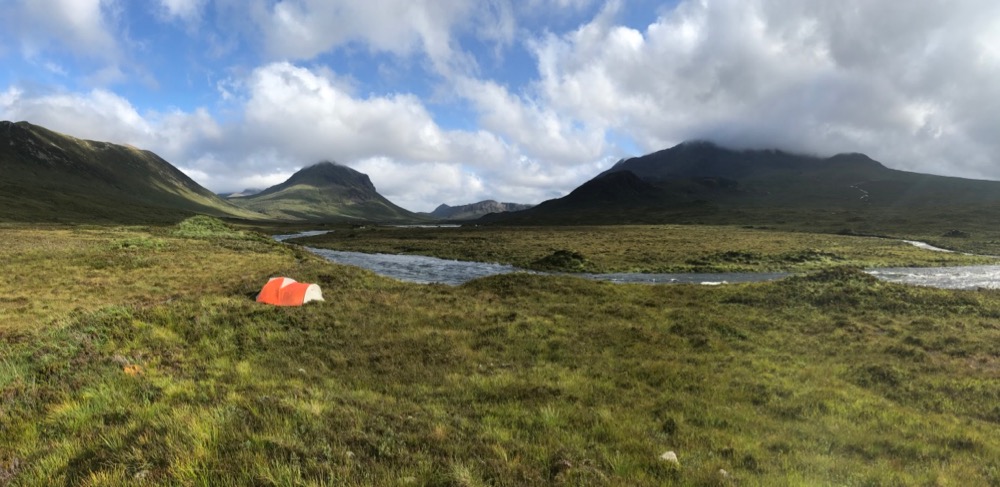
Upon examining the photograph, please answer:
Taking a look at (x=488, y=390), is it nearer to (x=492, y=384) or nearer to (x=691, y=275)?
(x=492, y=384)

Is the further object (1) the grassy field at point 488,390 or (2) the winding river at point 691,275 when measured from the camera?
(2) the winding river at point 691,275

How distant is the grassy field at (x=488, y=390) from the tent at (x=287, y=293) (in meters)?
1.13

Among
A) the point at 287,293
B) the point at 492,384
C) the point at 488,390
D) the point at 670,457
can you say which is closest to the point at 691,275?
the point at 287,293

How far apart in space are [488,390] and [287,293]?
1575 centimetres

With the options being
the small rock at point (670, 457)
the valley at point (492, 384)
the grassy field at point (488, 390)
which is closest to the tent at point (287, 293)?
the valley at point (492, 384)

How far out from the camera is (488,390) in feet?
43.1

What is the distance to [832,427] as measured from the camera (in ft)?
37.6

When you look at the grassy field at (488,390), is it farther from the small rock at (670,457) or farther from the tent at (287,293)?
the tent at (287,293)

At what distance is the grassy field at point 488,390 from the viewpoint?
7.53 m

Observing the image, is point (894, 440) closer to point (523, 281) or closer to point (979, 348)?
point (979, 348)

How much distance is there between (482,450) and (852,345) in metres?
21.0

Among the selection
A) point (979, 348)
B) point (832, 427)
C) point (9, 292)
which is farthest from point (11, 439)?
point (979, 348)

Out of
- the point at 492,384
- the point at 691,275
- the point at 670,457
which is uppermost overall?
the point at 670,457

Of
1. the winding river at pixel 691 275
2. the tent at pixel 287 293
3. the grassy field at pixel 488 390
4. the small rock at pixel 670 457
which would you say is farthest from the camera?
the winding river at pixel 691 275
